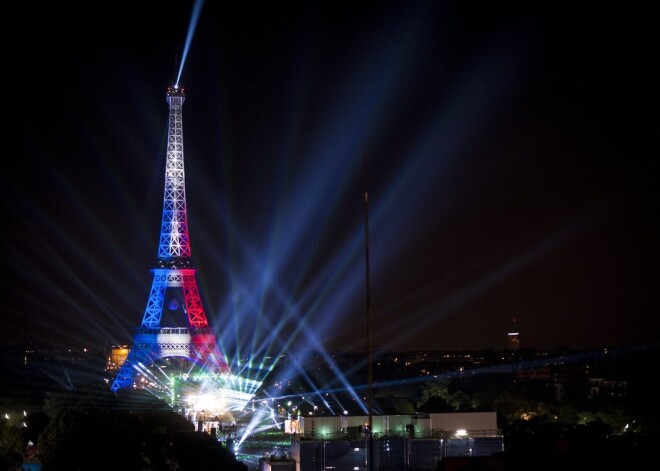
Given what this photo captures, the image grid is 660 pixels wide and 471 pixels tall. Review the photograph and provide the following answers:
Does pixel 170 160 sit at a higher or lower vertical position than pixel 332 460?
higher

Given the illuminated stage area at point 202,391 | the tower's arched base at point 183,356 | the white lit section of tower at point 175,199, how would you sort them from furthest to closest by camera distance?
the white lit section of tower at point 175,199
the tower's arched base at point 183,356
the illuminated stage area at point 202,391

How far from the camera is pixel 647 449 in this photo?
26.7 meters

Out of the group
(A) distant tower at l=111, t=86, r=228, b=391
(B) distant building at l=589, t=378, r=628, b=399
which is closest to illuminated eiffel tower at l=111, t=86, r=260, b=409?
(A) distant tower at l=111, t=86, r=228, b=391

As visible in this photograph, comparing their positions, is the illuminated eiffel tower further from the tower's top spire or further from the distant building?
the distant building

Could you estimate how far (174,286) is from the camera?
5506 cm

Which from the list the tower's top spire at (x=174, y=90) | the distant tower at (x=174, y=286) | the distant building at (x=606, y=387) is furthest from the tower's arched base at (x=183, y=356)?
Answer: the distant building at (x=606, y=387)

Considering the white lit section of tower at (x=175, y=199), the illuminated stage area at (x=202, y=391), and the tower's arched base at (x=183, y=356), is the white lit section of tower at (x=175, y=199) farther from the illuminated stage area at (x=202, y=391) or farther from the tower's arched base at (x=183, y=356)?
the illuminated stage area at (x=202, y=391)

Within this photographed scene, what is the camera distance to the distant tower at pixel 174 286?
180 ft

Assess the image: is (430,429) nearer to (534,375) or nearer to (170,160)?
(170,160)

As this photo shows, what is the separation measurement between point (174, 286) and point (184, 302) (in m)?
1.36

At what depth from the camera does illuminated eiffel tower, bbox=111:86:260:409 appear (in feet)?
180

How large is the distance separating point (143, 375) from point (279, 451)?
3488cm

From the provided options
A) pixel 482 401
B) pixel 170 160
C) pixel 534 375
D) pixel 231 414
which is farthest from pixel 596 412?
pixel 534 375

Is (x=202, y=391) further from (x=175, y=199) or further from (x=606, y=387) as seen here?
(x=606, y=387)
